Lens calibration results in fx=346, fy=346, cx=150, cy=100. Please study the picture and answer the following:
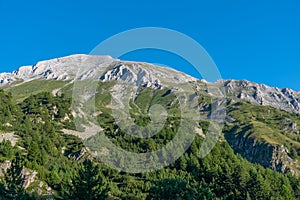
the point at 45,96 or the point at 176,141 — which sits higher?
the point at 45,96

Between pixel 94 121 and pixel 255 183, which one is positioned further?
pixel 94 121

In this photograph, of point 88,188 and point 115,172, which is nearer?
point 88,188

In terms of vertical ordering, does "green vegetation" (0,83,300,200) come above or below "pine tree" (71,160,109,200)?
above

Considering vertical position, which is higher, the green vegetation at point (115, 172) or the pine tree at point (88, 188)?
the green vegetation at point (115, 172)

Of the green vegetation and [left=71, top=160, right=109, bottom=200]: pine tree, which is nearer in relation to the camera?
[left=71, top=160, right=109, bottom=200]: pine tree

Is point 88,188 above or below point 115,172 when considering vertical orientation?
below

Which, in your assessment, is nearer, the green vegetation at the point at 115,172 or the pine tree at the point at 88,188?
the pine tree at the point at 88,188

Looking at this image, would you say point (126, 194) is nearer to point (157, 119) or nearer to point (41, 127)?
point (41, 127)

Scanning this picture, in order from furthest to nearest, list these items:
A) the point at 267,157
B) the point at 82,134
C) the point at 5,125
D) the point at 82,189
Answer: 1. the point at 267,157
2. the point at 82,134
3. the point at 5,125
4. the point at 82,189

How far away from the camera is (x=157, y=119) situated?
168 m

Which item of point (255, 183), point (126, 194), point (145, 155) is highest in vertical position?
point (145, 155)

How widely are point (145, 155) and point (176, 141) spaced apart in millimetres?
14955

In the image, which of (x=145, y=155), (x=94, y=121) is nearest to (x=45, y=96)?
(x=94, y=121)

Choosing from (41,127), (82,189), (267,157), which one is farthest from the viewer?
(267,157)
